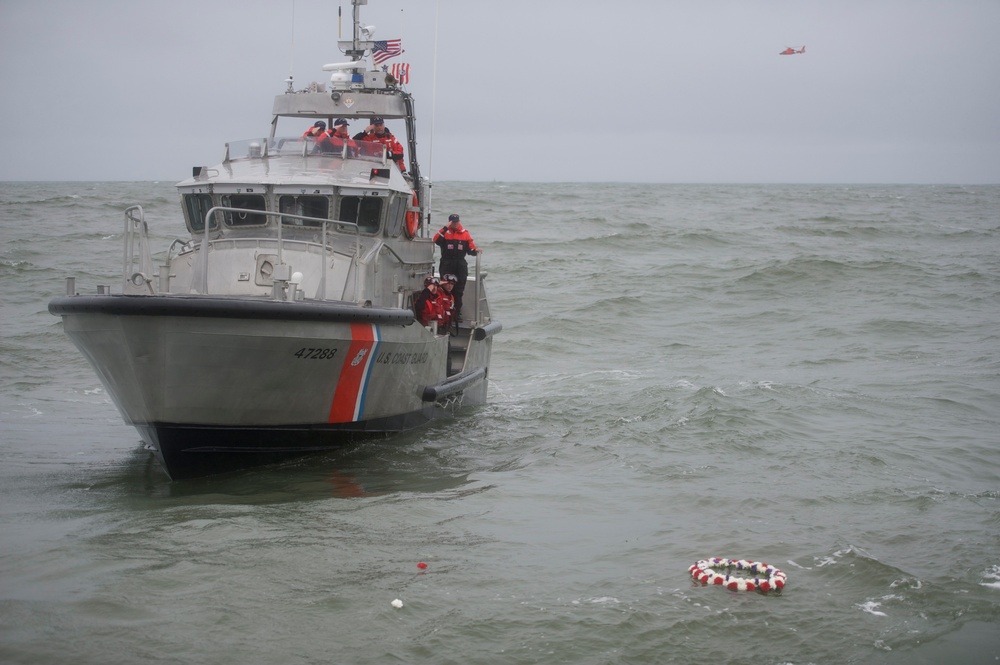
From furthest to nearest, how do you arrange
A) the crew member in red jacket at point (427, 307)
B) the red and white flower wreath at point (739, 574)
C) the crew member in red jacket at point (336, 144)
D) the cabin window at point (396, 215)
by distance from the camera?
the crew member in red jacket at point (427, 307) → the crew member in red jacket at point (336, 144) → the cabin window at point (396, 215) → the red and white flower wreath at point (739, 574)

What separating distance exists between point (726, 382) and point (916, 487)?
16.3ft

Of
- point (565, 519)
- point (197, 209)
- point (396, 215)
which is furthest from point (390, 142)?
point (565, 519)

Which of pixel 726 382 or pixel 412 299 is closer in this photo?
pixel 412 299

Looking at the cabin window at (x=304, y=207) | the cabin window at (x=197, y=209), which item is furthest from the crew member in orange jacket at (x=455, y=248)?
the cabin window at (x=197, y=209)

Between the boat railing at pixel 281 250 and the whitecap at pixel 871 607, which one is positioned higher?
the boat railing at pixel 281 250

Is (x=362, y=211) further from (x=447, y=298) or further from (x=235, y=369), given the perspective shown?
(x=235, y=369)

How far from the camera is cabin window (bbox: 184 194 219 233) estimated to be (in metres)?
9.34

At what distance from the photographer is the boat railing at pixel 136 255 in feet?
26.8

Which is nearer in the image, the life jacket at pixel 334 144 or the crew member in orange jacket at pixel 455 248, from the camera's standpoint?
the life jacket at pixel 334 144

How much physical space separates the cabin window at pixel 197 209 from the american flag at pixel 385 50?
3.52 meters

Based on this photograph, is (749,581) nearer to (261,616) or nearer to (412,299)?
(261,616)

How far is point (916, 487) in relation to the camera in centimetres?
823

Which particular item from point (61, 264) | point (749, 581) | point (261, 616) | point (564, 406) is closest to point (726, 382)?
point (564, 406)

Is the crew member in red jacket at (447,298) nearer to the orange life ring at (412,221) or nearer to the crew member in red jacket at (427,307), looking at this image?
the crew member in red jacket at (427,307)
